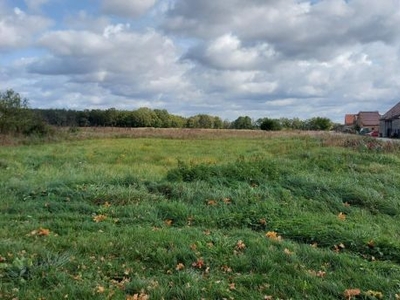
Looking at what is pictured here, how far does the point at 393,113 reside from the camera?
80250 mm

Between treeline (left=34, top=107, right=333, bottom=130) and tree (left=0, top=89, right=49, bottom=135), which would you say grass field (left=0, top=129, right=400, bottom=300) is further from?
treeline (left=34, top=107, right=333, bottom=130)

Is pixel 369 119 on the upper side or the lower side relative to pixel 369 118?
lower

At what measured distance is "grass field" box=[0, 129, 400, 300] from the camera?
4.45 m

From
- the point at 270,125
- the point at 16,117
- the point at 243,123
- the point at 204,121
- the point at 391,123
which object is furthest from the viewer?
the point at 204,121

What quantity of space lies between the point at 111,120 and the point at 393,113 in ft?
174

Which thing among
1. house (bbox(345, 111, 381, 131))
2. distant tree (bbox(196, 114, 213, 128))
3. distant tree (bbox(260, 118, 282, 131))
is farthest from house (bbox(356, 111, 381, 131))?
distant tree (bbox(196, 114, 213, 128))

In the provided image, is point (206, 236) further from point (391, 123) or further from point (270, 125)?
point (391, 123)

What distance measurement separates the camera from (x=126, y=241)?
5863 mm

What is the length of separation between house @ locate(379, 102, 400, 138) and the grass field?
229ft

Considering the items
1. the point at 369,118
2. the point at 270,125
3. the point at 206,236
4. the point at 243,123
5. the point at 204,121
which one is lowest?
the point at 206,236

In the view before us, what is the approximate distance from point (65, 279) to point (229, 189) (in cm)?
564

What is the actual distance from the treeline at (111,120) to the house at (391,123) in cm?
1069

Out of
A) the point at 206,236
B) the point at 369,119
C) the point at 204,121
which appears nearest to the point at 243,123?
the point at 204,121

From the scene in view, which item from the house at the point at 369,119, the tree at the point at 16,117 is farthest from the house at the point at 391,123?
the tree at the point at 16,117
